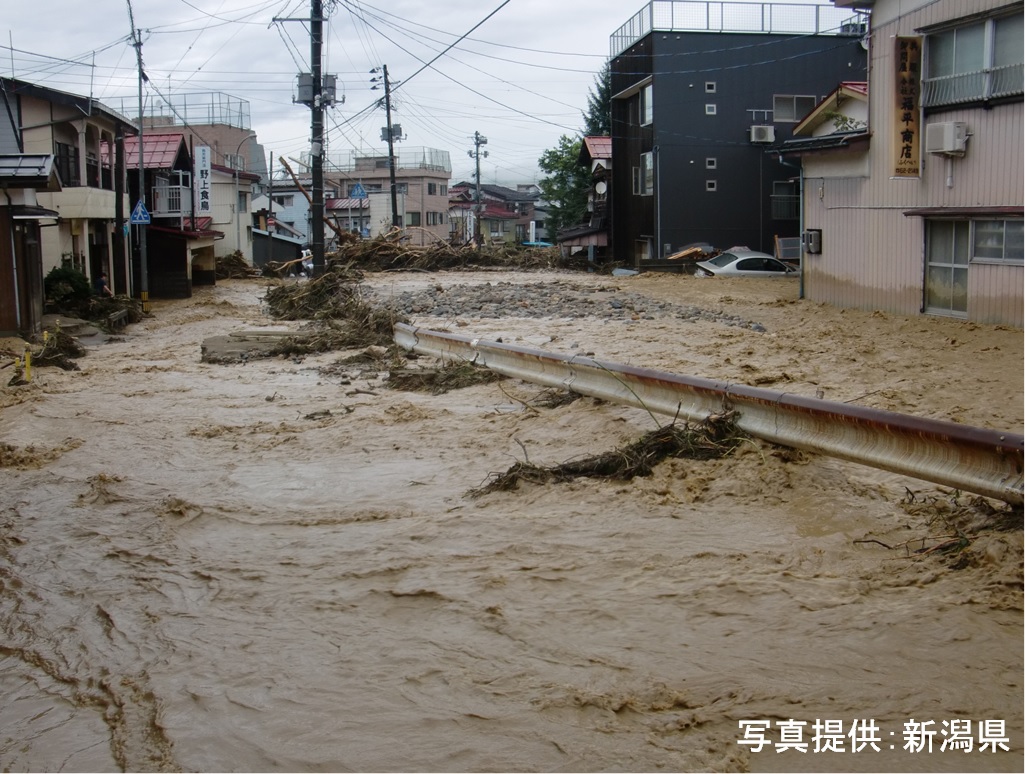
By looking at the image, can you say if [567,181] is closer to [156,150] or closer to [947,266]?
[156,150]

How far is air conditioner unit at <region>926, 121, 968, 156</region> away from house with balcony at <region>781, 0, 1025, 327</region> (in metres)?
0.02

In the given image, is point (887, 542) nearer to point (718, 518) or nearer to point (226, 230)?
point (718, 518)

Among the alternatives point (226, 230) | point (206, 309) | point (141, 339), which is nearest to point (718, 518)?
point (141, 339)

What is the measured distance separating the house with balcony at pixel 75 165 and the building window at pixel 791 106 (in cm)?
2428

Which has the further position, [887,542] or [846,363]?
[846,363]

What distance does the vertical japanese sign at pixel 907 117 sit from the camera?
1991 centimetres

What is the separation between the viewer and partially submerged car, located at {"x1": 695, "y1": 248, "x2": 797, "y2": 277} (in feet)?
113

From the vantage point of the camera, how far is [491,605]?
5629 millimetres

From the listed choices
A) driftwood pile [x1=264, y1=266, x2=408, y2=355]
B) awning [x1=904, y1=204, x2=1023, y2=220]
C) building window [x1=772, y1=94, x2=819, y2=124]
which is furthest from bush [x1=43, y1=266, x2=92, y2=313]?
building window [x1=772, y1=94, x2=819, y2=124]

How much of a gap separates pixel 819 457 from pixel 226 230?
53.4m

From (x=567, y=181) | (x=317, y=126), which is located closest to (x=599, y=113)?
(x=567, y=181)

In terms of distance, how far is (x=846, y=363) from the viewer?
14195mm

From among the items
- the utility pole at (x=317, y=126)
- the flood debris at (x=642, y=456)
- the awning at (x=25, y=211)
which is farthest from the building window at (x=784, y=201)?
the flood debris at (x=642, y=456)

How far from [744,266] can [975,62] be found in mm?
16098
